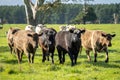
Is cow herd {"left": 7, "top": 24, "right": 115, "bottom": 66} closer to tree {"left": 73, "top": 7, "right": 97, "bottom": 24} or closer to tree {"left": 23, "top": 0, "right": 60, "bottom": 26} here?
tree {"left": 23, "top": 0, "right": 60, "bottom": 26}

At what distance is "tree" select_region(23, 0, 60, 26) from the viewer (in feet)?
110

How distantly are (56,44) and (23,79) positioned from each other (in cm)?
511

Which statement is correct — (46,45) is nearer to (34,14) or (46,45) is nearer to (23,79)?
(23,79)

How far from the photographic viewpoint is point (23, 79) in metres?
13.9

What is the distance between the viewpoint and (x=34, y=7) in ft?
111

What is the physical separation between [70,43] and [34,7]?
55.1 feet

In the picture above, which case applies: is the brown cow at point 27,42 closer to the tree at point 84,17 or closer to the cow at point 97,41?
the cow at point 97,41

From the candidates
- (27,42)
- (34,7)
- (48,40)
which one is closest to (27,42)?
(27,42)

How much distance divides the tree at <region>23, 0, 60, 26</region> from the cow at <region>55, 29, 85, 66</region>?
15116 mm

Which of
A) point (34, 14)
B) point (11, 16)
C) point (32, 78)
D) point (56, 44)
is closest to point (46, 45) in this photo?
point (56, 44)

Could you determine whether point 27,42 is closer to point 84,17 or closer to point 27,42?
point 27,42

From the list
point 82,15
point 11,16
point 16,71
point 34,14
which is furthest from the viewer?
point 11,16

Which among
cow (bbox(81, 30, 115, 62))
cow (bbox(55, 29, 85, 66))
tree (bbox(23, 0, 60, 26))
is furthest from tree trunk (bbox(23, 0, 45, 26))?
cow (bbox(55, 29, 85, 66))


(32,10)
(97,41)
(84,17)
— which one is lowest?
(84,17)
